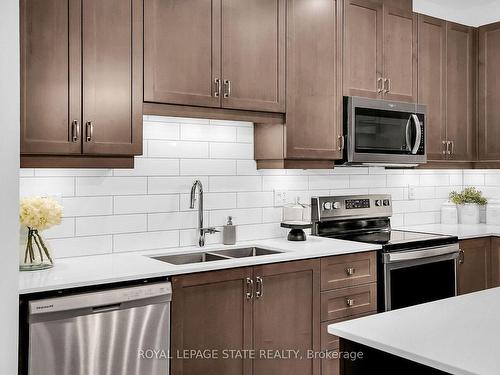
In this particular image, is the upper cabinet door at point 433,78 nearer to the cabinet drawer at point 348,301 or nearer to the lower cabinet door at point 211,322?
the cabinet drawer at point 348,301

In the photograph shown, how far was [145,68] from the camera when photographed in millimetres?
2740

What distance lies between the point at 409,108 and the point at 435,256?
3.53 ft

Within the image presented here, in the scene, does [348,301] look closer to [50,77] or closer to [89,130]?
[89,130]

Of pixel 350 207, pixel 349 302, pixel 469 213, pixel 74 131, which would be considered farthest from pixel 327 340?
pixel 469 213

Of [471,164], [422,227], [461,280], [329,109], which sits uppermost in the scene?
[329,109]

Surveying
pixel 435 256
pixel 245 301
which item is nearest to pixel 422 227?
pixel 435 256

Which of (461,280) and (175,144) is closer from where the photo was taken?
(175,144)

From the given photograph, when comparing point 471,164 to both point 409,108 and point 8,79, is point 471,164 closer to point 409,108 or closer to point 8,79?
point 409,108

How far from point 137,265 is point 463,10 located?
3.73m

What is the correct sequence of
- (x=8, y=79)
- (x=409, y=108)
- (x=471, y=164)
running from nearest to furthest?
(x=8, y=79)
(x=409, y=108)
(x=471, y=164)

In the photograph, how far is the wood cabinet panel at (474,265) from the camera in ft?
13.0

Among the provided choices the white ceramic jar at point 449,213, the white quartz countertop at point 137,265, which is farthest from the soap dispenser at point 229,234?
the white ceramic jar at point 449,213

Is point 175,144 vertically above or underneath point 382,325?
above

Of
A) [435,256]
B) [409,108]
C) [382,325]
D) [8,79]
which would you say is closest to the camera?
[382,325]
